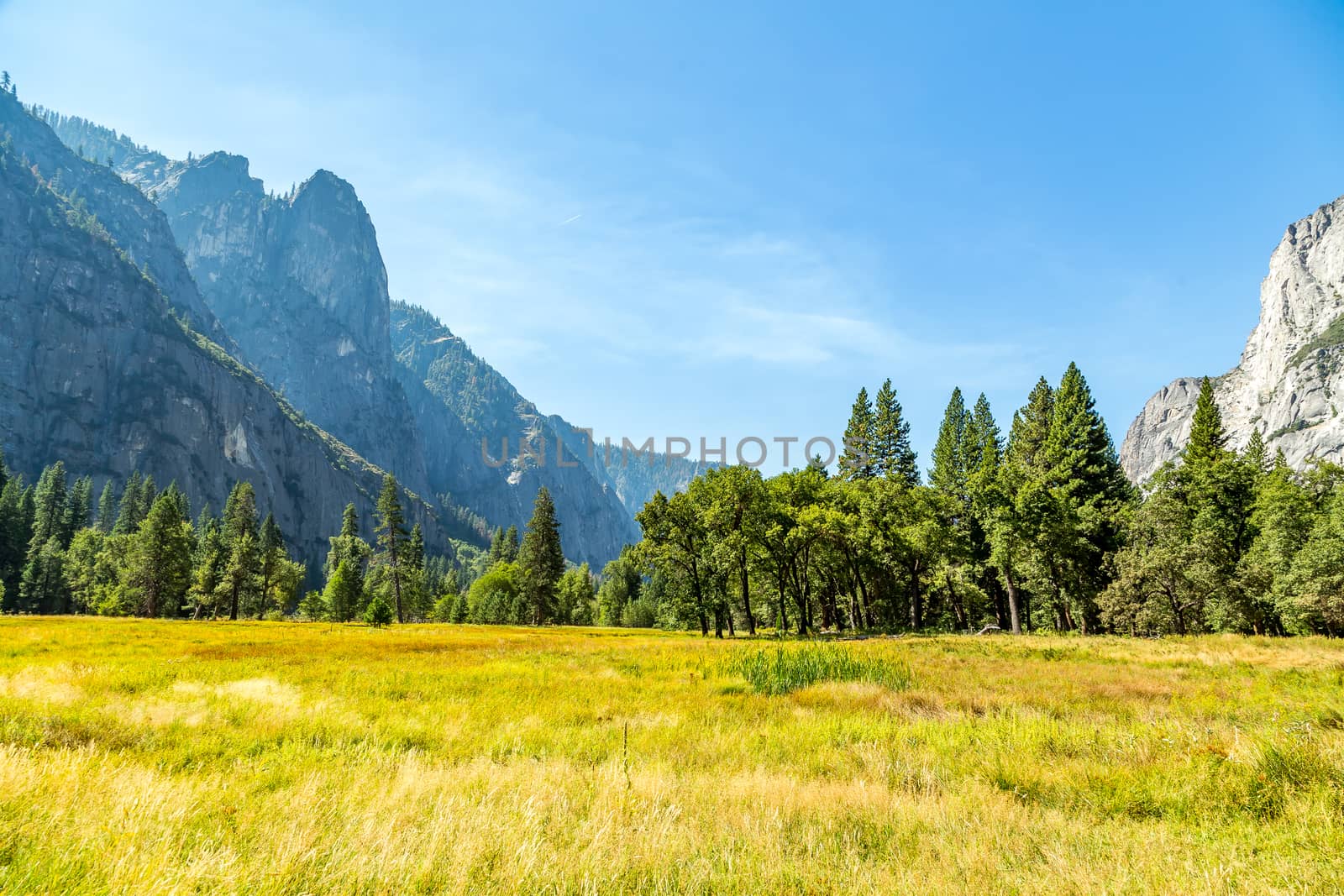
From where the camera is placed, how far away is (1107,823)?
6.00 metres

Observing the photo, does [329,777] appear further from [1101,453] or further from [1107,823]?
[1101,453]

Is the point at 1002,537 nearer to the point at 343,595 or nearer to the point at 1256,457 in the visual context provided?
the point at 1256,457

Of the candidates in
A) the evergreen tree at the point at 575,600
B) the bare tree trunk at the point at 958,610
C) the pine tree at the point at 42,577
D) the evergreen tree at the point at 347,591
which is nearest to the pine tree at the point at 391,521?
the evergreen tree at the point at 347,591

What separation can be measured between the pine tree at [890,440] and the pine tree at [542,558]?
41287mm

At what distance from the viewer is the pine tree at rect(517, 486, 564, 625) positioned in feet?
256

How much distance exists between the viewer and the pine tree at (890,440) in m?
58.2

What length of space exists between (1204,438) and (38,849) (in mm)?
70236

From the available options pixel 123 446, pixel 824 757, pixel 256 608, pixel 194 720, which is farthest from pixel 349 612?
pixel 123 446

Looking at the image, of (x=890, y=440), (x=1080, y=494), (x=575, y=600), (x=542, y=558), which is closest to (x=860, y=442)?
(x=890, y=440)

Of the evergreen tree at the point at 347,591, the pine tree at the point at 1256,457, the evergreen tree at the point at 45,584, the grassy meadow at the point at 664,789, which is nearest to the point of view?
the grassy meadow at the point at 664,789

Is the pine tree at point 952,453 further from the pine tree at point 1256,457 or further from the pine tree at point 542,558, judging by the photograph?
the pine tree at point 542,558

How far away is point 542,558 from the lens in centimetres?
7812

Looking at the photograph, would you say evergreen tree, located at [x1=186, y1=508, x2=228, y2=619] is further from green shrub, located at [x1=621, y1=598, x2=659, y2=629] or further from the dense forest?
green shrub, located at [x1=621, y1=598, x2=659, y2=629]

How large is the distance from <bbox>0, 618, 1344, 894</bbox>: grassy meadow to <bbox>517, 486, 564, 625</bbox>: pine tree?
64.3 m
